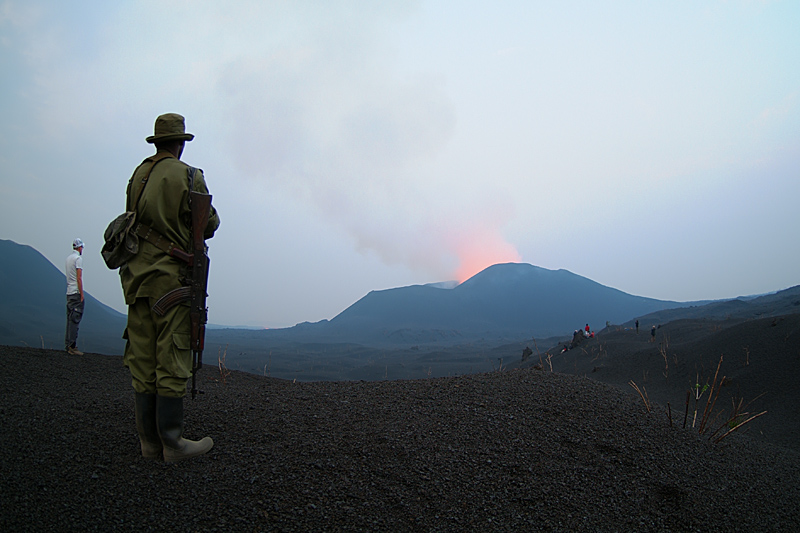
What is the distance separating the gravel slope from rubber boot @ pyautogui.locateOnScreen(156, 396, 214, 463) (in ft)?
0.25

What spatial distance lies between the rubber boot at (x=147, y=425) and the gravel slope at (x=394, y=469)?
0.28 feet

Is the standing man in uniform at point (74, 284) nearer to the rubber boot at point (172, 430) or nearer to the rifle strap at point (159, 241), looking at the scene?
the rifle strap at point (159, 241)

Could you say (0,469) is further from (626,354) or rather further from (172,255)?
(626,354)

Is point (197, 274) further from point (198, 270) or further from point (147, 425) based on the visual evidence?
point (147, 425)

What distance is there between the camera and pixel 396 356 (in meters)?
26.5

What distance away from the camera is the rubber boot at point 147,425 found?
8.63ft

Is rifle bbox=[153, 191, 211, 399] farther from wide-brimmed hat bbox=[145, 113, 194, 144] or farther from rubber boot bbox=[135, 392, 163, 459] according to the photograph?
wide-brimmed hat bbox=[145, 113, 194, 144]

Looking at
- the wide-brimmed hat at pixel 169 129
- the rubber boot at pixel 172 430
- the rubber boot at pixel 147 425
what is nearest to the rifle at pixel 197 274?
the rubber boot at pixel 172 430

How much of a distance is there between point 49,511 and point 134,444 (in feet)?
2.17

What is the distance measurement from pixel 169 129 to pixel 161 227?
2.39 feet

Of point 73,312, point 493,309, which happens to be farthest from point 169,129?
point 493,309

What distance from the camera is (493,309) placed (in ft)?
206

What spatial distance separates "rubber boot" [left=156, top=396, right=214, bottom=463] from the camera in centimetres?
258

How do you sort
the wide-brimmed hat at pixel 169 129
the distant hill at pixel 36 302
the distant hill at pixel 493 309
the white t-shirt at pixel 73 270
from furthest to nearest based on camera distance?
the distant hill at pixel 493 309 → the distant hill at pixel 36 302 → the white t-shirt at pixel 73 270 → the wide-brimmed hat at pixel 169 129
